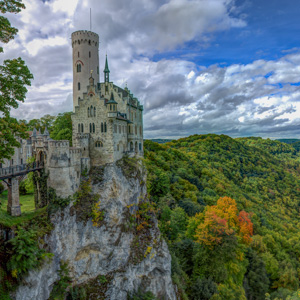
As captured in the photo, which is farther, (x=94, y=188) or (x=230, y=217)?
(x=230, y=217)

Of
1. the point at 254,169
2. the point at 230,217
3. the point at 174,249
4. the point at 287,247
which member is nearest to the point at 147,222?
the point at 174,249

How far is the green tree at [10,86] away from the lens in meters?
15.0

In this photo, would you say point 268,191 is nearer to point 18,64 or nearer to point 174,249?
point 174,249

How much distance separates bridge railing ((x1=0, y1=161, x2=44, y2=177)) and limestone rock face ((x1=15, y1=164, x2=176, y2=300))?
564cm

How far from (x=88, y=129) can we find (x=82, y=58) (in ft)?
35.4

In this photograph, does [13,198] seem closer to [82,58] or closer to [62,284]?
[62,284]

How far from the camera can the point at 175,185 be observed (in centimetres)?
5500

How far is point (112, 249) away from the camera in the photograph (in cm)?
2809

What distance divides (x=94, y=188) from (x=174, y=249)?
18.9 metres

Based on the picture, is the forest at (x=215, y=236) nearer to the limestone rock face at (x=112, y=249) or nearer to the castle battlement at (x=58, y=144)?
the limestone rock face at (x=112, y=249)

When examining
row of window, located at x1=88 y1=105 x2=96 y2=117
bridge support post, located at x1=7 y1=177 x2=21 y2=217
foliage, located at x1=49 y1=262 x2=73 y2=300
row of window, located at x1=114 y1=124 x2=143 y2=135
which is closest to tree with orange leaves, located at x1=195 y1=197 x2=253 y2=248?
row of window, located at x1=114 y1=124 x2=143 y2=135

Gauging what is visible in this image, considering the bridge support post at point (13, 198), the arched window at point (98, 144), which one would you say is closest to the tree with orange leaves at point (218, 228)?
the arched window at point (98, 144)

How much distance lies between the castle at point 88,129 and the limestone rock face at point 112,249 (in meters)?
2.69

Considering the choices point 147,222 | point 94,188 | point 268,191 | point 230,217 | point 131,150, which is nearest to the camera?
point 94,188
